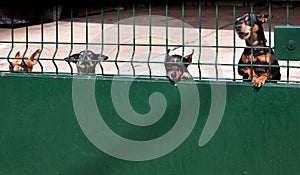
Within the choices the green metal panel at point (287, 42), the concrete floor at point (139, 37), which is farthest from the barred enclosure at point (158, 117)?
the concrete floor at point (139, 37)

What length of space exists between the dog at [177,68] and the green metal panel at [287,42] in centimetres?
56

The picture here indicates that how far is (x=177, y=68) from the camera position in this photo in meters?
3.86

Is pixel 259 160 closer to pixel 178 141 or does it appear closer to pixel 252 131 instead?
pixel 252 131

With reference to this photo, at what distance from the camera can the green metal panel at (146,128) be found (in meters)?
3.70

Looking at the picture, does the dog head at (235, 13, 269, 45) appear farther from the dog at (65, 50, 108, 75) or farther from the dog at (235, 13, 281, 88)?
the dog at (65, 50, 108, 75)

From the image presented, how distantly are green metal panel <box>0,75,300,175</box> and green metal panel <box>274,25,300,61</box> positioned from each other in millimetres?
184

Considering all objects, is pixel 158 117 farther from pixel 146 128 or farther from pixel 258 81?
pixel 258 81

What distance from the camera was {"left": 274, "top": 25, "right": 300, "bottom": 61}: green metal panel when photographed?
364 centimetres

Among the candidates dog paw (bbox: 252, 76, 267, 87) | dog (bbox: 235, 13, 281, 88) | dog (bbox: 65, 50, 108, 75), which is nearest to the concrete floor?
dog (bbox: 65, 50, 108, 75)

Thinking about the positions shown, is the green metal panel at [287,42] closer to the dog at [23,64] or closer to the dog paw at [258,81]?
the dog paw at [258,81]

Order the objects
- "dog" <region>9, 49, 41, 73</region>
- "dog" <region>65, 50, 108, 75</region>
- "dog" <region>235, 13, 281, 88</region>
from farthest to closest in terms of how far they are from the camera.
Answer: "dog" <region>9, 49, 41, 73</region> < "dog" <region>65, 50, 108, 75</region> < "dog" <region>235, 13, 281, 88</region>

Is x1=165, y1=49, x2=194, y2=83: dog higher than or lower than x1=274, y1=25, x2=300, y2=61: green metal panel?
lower

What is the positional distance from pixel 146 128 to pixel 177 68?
0.41 m

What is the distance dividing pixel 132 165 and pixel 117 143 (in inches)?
6.4
